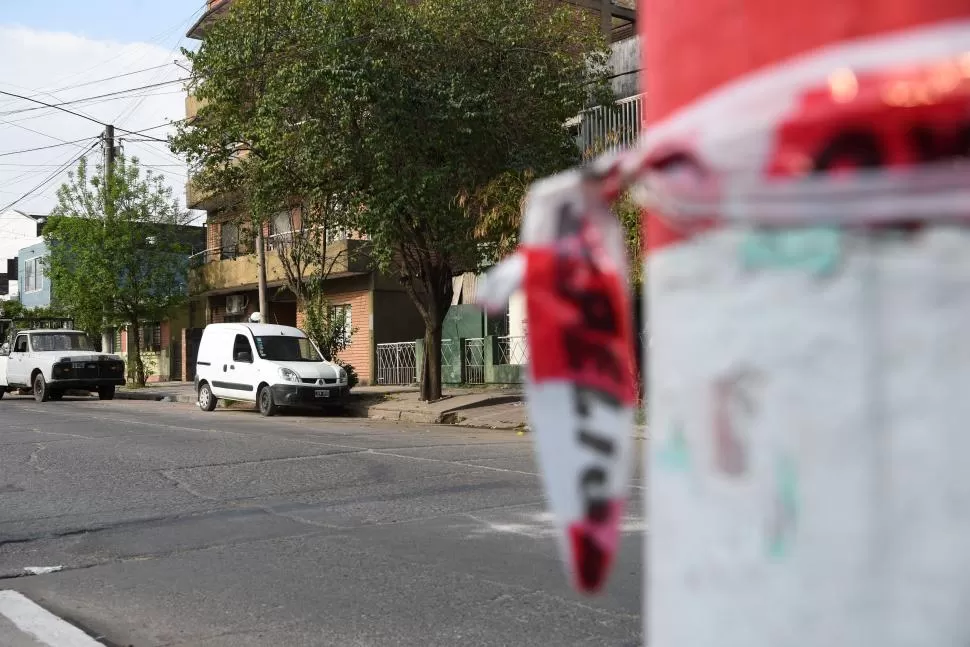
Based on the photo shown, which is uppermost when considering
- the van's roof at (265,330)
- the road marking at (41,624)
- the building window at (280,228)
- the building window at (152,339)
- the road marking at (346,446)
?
the building window at (280,228)

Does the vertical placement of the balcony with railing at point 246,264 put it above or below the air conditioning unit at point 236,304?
above

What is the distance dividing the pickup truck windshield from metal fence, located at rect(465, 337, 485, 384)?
10648 millimetres

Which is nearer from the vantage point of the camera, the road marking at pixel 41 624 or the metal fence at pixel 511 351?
the road marking at pixel 41 624

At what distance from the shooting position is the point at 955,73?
789 millimetres

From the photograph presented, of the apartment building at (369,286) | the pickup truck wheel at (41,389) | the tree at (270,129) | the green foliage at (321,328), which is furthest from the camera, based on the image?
the pickup truck wheel at (41,389)

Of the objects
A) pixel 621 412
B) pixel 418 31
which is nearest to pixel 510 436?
pixel 418 31

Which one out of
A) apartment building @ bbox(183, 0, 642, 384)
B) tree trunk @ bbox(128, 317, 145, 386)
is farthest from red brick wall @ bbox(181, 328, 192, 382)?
tree trunk @ bbox(128, 317, 145, 386)

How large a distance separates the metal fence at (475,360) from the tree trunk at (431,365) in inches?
180

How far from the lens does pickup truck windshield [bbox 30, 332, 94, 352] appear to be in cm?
2673

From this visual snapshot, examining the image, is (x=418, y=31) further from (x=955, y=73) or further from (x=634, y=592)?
(x=955, y=73)

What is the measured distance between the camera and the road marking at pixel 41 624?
4.79 m

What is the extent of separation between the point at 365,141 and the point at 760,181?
1699 cm

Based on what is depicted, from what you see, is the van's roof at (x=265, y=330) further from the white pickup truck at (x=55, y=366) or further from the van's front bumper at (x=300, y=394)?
the white pickup truck at (x=55, y=366)

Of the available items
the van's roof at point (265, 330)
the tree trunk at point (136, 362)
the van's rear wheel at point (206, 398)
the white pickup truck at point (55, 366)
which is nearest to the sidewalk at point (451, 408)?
the van's roof at point (265, 330)
